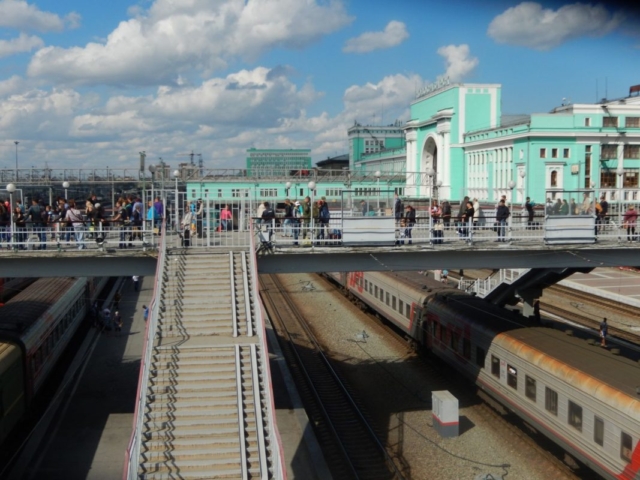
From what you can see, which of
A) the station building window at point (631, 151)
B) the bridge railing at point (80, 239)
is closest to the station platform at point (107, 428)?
the bridge railing at point (80, 239)

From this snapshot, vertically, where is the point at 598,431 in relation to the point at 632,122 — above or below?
below

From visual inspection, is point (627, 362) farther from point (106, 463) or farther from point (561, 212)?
point (106, 463)

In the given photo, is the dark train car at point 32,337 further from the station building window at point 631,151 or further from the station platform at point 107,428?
the station building window at point 631,151

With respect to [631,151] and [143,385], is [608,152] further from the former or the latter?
[143,385]

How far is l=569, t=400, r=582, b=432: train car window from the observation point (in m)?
14.4

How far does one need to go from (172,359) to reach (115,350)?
15485 mm

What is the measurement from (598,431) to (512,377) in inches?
145

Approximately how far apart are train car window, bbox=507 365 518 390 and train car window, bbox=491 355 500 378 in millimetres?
595

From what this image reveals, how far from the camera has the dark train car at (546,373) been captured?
43.4 ft

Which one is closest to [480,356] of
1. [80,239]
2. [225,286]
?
[225,286]

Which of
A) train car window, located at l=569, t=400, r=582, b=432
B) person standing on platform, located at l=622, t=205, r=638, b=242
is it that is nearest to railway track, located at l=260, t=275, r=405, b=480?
train car window, located at l=569, t=400, r=582, b=432

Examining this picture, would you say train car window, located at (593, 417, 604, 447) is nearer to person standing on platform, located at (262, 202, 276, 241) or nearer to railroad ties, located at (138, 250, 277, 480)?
railroad ties, located at (138, 250, 277, 480)

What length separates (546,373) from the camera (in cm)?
1560

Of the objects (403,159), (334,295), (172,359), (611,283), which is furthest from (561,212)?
(403,159)
